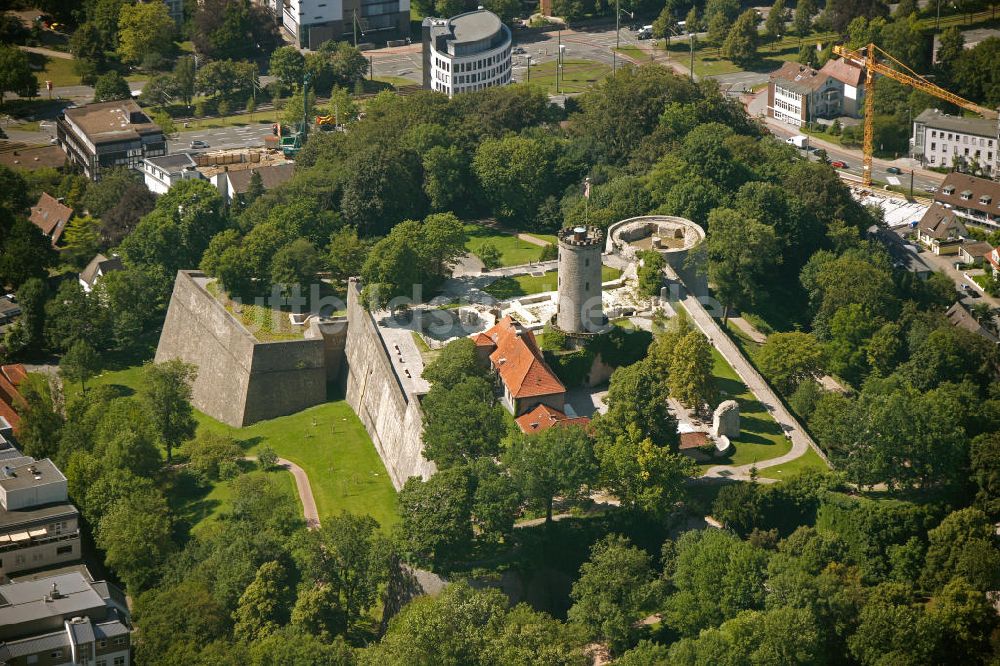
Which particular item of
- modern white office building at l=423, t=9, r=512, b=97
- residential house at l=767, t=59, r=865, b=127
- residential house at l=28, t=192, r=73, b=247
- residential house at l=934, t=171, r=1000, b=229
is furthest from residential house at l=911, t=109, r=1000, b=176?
residential house at l=28, t=192, r=73, b=247

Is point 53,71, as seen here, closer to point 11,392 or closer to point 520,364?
point 11,392

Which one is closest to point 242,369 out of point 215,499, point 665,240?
point 215,499

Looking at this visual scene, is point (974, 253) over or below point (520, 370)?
below

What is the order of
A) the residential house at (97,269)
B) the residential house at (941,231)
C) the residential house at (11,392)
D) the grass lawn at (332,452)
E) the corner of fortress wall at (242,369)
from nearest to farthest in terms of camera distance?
the grass lawn at (332,452)
the residential house at (11,392)
the corner of fortress wall at (242,369)
the residential house at (97,269)
the residential house at (941,231)

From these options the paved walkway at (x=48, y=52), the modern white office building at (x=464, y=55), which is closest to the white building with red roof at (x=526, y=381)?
the modern white office building at (x=464, y=55)

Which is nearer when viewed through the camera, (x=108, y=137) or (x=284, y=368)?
(x=284, y=368)

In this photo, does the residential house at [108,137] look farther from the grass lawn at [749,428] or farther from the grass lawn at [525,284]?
the grass lawn at [749,428]

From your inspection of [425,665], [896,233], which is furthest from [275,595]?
[896,233]
